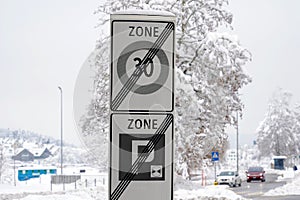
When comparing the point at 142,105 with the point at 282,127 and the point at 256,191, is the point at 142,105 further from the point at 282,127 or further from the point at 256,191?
the point at 282,127

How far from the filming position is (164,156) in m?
3.55

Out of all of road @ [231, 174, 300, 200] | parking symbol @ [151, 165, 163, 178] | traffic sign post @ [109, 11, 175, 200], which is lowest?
road @ [231, 174, 300, 200]

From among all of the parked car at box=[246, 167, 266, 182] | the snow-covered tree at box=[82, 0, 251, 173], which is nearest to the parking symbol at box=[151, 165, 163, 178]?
the snow-covered tree at box=[82, 0, 251, 173]

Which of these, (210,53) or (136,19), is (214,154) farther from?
(136,19)

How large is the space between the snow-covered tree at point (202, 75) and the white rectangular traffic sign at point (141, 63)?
62.0 ft

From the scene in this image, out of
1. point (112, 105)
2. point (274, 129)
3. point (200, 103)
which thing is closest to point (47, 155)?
point (274, 129)

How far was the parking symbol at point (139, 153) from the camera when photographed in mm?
3539

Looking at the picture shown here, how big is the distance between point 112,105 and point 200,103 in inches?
800

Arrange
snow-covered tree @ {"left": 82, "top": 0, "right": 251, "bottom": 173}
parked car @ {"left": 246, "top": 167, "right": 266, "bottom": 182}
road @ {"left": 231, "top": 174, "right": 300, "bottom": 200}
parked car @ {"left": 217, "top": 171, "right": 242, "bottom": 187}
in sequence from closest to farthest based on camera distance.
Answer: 1. snow-covered tree @ {"left": 82, "top": 0, "right": 251, "bottom": 173}
2. road @ {"left": 231, "top": 174, "right": 300, "bottom": 200}
3. parked car @ {"left": 217, "top": 171, "right": 242, "bottom": 187}
4. parked car @ {"left": 246, "top": 167, "right": 266, "bottom": 182}

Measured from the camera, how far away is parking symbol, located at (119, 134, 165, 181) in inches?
139

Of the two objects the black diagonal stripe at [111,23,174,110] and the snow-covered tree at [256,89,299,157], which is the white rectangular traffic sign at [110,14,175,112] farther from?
the snow-covered tree at [256,89,299,157]

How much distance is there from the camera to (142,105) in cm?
357

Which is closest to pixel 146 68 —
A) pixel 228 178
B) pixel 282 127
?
pixel 228 178

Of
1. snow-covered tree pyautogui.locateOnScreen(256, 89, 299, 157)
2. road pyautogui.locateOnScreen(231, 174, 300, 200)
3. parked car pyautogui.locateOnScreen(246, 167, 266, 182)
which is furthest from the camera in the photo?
snow-covered tree pyautogui.locateOnScreen(256, 89, 299, 157)
